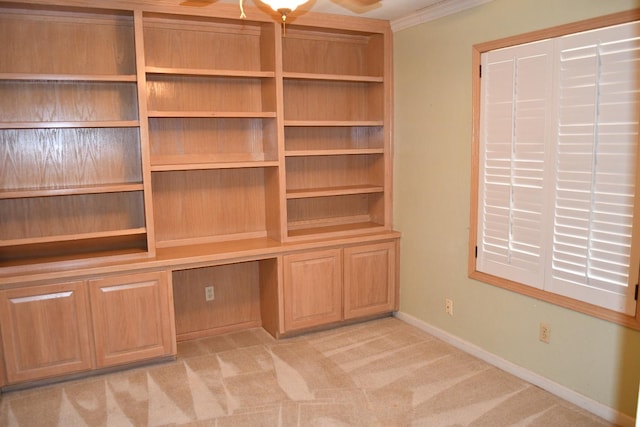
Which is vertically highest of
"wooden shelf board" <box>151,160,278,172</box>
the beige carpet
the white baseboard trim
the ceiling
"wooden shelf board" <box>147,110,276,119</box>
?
the ceiling

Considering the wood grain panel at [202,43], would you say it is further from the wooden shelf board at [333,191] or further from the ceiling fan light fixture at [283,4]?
the ceiling fan light fixture at [283,4]

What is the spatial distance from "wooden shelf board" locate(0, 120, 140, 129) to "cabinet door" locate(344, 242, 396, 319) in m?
1.82

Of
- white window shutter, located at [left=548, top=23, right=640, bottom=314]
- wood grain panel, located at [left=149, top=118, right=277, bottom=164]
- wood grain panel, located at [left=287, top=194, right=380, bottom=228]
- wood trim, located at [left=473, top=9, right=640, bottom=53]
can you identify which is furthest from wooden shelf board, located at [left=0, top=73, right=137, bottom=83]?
white window shutter, located at [left=548, top=23, right=640, bottom=314]

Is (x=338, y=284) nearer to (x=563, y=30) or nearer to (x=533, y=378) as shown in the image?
(x=533, y=378)

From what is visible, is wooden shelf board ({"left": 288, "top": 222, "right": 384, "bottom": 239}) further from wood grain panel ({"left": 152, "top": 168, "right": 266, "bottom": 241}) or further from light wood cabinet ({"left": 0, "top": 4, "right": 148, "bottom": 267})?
light wood cabinet ({"left": 0, "top": 4, "right": 148, "bottom": 267})

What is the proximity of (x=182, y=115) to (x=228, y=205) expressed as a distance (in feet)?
2.70

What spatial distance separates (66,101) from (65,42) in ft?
1.24

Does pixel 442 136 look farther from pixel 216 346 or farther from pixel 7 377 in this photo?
pixel 7 377

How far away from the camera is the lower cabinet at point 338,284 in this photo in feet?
12.2

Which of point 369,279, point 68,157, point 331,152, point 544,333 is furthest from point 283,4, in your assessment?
point 369,279

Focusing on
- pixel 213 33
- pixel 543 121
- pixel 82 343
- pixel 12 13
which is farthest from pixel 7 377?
pixel 543 121

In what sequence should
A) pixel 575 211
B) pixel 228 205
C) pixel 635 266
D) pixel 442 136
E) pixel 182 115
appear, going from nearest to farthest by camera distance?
1. pixel 635 266
2. pixel 575 211
3. pixel 182 115
4. pixel 442 136
5. pixel 228 205

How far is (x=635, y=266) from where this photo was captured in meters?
2.43

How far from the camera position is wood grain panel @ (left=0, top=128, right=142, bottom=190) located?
321 centimetres
